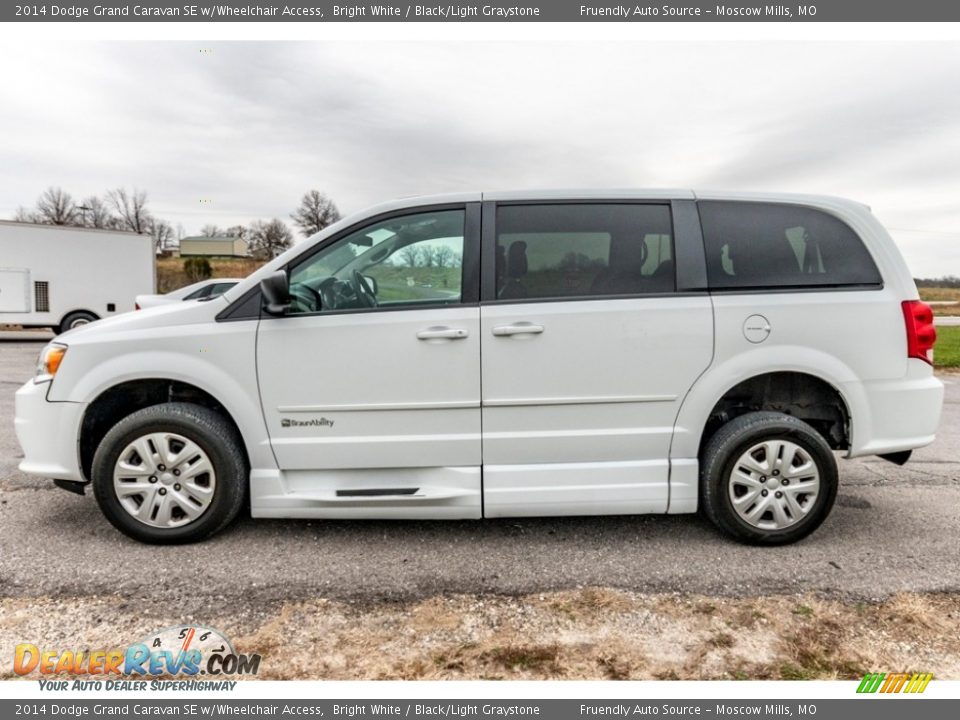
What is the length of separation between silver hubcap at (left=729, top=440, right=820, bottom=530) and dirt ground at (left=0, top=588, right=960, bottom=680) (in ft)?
1.81

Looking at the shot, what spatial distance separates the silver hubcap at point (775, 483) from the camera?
3172 mm

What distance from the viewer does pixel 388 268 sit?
327 centimetres

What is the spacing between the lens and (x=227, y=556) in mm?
3088

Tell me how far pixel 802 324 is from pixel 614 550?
159 cm

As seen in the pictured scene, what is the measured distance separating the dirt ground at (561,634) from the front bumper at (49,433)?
0.78 meters

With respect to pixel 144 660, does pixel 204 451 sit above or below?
above

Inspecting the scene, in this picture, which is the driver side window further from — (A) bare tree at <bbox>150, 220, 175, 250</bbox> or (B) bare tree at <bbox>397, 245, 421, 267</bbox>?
(A) bare tree at <bbox>150, 220, 175, 250</bbox>

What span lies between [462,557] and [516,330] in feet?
4.04

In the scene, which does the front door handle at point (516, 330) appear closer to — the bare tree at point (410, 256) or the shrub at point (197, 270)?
the bare tree at point (410, 256)

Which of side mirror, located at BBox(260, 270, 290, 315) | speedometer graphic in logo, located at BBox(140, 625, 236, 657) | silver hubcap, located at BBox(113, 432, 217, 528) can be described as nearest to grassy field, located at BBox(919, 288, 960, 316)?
side mirror, located at BBox(260, 270, 290, 315)

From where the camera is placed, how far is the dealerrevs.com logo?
2.21m

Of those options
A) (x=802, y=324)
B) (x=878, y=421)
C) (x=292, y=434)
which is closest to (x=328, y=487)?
(x=292, y=434)

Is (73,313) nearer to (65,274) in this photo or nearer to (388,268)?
(65,274)

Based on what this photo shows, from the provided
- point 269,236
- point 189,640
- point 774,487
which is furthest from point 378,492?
point 269,236
